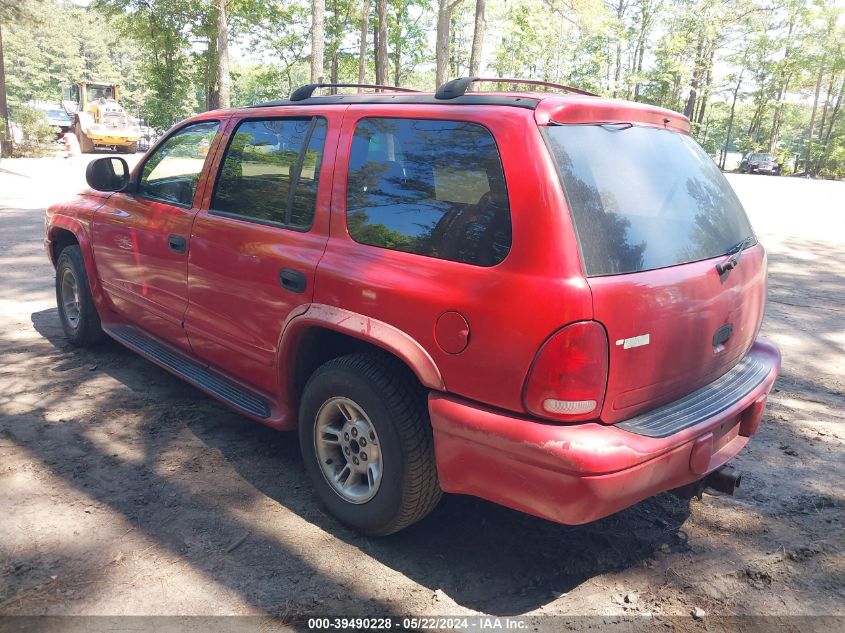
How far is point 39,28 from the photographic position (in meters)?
25.9

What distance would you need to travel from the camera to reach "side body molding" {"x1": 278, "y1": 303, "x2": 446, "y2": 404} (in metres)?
2.48

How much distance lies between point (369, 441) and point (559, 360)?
992 millimetres

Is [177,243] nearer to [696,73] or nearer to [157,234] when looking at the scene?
[157,234]

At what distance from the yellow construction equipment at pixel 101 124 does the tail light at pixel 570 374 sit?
34.2 metres

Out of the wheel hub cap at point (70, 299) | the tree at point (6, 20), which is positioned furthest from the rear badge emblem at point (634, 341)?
the tree at point (6, 20)

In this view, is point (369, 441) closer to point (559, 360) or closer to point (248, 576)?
point (248, 576)

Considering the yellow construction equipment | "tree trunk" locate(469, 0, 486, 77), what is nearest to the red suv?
"tree trunk" locate(469, 0, 486, 77)

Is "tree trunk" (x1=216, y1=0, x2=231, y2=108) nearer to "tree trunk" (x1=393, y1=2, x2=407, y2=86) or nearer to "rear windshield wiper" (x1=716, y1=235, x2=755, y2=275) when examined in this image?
"tree trunk" (x1=393, y1=2, x2=407, y2=86)

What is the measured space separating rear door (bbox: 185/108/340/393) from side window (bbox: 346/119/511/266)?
212mm

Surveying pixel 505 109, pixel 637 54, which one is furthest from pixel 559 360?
pixel 637 54

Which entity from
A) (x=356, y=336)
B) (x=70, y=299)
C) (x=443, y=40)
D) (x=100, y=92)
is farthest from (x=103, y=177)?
(x=100, y=92)

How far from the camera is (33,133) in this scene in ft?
85.5

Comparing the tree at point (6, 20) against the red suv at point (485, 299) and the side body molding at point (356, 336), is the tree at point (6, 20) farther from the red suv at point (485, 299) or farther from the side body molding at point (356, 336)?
the side body molding at point (356, 336)

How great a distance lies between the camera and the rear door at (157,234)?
12.5ft
